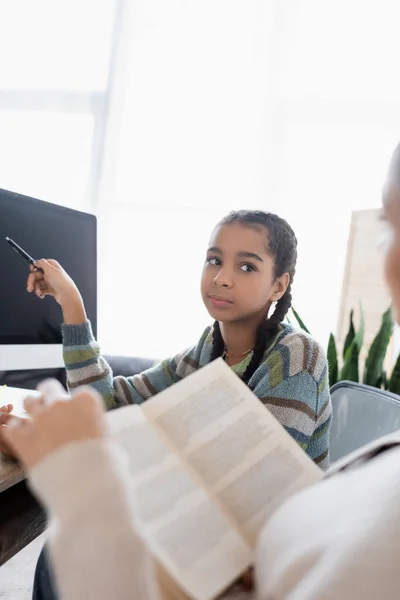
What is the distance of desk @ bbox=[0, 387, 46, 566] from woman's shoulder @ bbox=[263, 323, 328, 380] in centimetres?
47

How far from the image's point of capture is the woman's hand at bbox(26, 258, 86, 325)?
106cm

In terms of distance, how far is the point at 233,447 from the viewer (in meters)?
0.63

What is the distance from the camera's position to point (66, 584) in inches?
15.0

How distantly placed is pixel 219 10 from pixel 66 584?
3.04 meters

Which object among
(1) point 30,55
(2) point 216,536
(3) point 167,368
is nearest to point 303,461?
(2) point 216,536

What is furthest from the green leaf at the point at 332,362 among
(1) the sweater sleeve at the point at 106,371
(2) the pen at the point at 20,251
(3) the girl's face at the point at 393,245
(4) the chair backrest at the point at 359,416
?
(3) the girl's face at the point at 393,245

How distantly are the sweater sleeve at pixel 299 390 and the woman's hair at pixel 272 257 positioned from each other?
0.19 feet

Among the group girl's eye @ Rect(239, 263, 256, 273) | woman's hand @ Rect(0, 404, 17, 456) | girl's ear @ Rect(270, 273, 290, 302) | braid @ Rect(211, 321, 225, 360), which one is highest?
girl's eye @ Rect(239, 263, 256, 273)

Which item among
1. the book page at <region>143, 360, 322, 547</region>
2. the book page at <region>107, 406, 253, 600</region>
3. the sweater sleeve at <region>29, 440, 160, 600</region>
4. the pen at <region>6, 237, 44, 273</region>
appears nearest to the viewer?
the sweater sleeve at <region>29, 440, 160, 600</region>

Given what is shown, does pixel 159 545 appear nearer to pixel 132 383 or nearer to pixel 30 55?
pixel 132 383

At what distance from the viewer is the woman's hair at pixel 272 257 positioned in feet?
3.56

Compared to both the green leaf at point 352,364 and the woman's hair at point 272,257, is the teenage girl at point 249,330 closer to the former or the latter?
the woman's hair at point 272,257

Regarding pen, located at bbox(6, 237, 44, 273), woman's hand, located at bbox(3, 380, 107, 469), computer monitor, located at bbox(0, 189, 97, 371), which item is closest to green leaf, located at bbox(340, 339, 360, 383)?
computer monitor, located at bbox(0, 189, 97, 371)

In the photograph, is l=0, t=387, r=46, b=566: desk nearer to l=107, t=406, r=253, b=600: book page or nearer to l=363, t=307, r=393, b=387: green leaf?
l=107, t=406, r=253, b=600: book page
